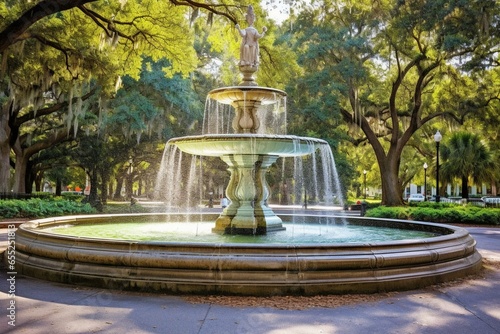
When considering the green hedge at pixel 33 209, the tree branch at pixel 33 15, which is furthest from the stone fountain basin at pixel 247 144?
the green hedge at pixel 33 209

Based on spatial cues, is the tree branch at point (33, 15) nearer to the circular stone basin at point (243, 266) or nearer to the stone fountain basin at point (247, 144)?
the stone fountain basin at point (247, 144)

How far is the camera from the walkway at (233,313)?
16.6 feet

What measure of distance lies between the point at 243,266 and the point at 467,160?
37140mm

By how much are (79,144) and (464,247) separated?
2700 cm

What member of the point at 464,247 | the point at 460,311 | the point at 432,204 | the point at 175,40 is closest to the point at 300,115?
the point at 432,204

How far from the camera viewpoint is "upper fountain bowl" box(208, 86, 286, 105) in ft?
37.6

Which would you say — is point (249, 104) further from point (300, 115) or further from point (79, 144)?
point (79, 144)

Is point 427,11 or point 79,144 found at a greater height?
point 427,11

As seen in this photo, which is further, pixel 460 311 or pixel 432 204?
pixel 432 204

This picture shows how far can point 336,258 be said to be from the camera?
260 inches

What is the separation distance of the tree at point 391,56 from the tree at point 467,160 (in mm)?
9830

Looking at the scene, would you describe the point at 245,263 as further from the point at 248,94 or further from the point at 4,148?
the point at 4,148

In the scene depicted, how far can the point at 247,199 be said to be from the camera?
11508mm

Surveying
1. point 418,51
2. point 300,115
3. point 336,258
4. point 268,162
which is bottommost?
point 336,258
